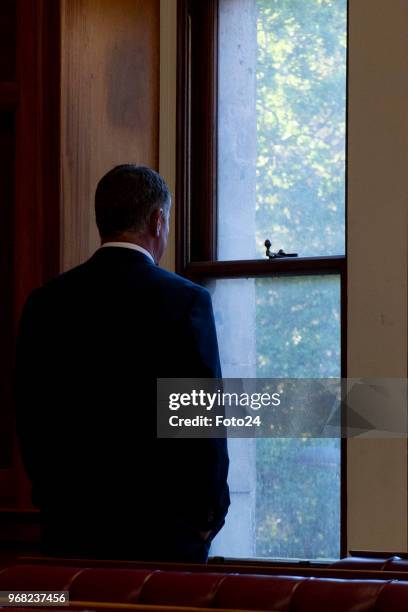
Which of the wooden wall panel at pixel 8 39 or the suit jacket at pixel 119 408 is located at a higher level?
the wooden wall panel at pixel 8 39

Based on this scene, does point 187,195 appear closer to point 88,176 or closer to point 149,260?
point 88,176

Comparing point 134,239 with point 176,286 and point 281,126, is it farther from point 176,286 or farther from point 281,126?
point 281,126

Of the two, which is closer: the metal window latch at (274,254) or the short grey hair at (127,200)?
the short grey hair at (127,200)

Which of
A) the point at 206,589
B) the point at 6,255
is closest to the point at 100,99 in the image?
the point at 6,255

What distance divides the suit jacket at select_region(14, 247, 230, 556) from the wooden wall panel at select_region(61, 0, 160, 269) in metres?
0.89

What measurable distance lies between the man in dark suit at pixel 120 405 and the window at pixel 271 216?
105 centimetres

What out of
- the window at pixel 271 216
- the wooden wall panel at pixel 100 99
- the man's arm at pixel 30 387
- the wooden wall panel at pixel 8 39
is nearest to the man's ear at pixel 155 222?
the man's arm at pixel 30 387

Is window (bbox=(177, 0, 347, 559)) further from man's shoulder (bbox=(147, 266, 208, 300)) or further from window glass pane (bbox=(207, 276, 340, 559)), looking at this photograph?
man's shoulder (bbox=(147, 266, 208, 300))

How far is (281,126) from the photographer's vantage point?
3584mm

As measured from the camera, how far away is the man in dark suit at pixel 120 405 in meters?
2.37

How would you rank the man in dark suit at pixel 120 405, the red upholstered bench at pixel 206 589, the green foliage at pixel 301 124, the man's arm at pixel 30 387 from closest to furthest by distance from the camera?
the red upholstered bench at pixel 206 589 < the man in dark suit at pixel 120 405 < the man's arm at pixel 30 387 < the green foliage at pixel 301 124

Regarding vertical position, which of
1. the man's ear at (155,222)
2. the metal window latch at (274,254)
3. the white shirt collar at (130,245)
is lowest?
the white shirt collar at (130,245)

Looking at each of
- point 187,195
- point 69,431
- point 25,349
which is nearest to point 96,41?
point 187,195

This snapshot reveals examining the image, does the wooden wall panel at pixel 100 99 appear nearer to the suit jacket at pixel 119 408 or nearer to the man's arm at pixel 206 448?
the suit jacket at pixel 119 408
